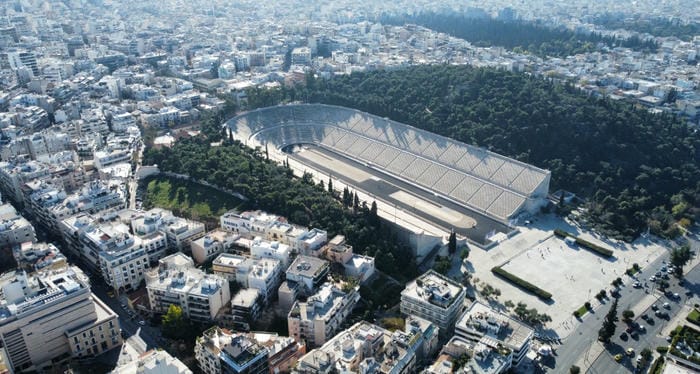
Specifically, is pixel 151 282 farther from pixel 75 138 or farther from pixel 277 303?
pixel 75 138

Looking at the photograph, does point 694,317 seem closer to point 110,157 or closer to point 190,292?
point 190,292

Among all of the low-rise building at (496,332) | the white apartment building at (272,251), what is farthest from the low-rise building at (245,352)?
the low-rise building at (496,332)

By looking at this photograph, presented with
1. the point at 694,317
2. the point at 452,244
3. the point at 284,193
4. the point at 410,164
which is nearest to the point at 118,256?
the point at 284,193

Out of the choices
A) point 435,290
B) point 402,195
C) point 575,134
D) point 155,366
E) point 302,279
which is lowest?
point 402,195

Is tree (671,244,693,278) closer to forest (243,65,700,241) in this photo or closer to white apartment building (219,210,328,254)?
forest (243,65,700,241)

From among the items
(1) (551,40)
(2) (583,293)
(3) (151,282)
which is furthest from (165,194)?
(1) (551,40)

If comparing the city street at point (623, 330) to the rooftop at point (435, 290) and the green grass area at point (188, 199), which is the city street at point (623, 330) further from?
the green grass area at point (188, 199)

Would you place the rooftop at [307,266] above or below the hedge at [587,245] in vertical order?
above
